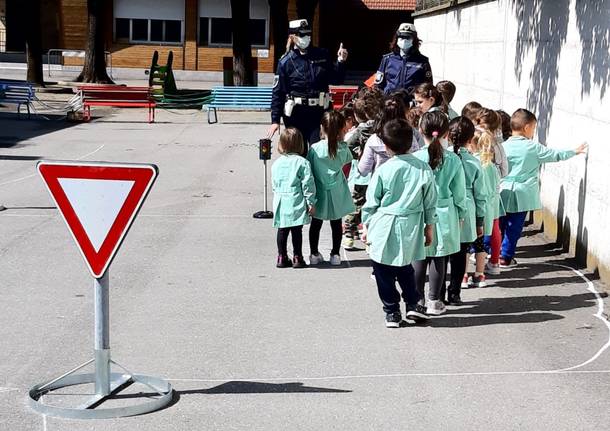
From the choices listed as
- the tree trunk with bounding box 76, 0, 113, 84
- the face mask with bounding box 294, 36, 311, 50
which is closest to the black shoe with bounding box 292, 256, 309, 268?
the face mask with bounding box 294, 36, 311, 50

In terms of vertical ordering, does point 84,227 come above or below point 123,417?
above

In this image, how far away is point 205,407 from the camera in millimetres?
6426

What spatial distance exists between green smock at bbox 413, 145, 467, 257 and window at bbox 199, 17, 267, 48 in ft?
139

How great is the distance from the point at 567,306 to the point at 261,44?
42498 mm

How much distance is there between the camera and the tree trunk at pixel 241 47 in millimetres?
33156

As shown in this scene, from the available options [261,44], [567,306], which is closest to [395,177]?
[567,306]

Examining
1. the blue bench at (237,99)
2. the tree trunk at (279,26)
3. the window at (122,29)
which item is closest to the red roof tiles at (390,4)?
the window at (122,29)

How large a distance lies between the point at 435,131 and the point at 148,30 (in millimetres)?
43645

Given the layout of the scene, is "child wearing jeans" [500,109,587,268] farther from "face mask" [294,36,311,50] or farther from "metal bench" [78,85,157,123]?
"metal bench" [78,85,157,123]

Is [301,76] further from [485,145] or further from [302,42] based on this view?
[485,145]

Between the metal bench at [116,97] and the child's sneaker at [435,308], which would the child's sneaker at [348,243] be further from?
the metal bench at [116,97]

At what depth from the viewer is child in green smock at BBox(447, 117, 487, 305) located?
8.88 m

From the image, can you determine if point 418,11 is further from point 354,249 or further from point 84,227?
point 84,227

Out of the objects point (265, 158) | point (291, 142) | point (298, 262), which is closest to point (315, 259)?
point (298, 262)
